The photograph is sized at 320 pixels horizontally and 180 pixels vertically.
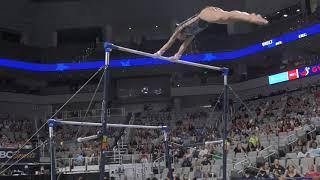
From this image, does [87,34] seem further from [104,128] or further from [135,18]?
[104,128]

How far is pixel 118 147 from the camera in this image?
26.6 metres

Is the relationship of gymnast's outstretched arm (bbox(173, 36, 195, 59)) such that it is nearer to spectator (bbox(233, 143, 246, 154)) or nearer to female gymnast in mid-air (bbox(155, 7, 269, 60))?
female gymnast in mid-air (bbox(155, 7, 269, 60))

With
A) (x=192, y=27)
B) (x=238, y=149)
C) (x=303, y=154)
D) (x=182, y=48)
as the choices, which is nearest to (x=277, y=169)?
(x=303, y=154)

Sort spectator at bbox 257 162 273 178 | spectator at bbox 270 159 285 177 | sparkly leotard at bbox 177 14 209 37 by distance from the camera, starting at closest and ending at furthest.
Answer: sparkly leotard at bbox 177 14 209 37 < spectator at bbox 257 162 273 178 < spectator at bbox 270 159 285 177

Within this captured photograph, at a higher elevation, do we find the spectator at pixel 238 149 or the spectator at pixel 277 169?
the spectator at pixel 238 149

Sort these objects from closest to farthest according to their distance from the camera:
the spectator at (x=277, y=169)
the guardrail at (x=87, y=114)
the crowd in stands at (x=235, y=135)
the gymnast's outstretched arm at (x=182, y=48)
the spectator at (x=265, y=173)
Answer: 1. the gymnast's outstretched arm at (x=182, y=48)
2. the spectator at (x=265, y=173)
3. the spectator at (x=277, y=169)
4. the crowd in stands at (x=235, y=135)
5. the guardrail at (x=87, y=114)

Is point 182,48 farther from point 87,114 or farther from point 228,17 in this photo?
point 87,114

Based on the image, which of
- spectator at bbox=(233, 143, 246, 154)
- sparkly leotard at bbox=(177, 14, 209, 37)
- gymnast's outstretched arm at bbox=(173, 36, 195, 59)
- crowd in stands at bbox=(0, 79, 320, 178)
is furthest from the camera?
spectator at bbox=(233, 143, 246, 154)

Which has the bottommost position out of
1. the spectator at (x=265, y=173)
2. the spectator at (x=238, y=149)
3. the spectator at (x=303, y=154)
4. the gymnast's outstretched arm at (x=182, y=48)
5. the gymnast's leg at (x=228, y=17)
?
the spectator at (x=265, y=173)

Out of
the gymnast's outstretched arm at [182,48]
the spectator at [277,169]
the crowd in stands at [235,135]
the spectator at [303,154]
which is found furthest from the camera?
the crowd in stands at [235,135]

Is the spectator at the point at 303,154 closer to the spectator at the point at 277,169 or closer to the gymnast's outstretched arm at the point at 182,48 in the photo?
the spectator at the point at 277,169

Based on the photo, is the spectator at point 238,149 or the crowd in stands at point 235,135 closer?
the crowd in stands at point 235,135

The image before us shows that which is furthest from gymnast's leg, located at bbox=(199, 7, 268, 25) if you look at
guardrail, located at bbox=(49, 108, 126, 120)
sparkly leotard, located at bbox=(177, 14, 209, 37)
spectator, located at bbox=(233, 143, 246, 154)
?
guardrail, located at bbox=(49, 108, 126, 120)

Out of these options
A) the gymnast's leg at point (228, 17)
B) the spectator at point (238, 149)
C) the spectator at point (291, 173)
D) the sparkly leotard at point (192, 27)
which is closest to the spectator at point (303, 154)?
the spectator at point (291, 173)
